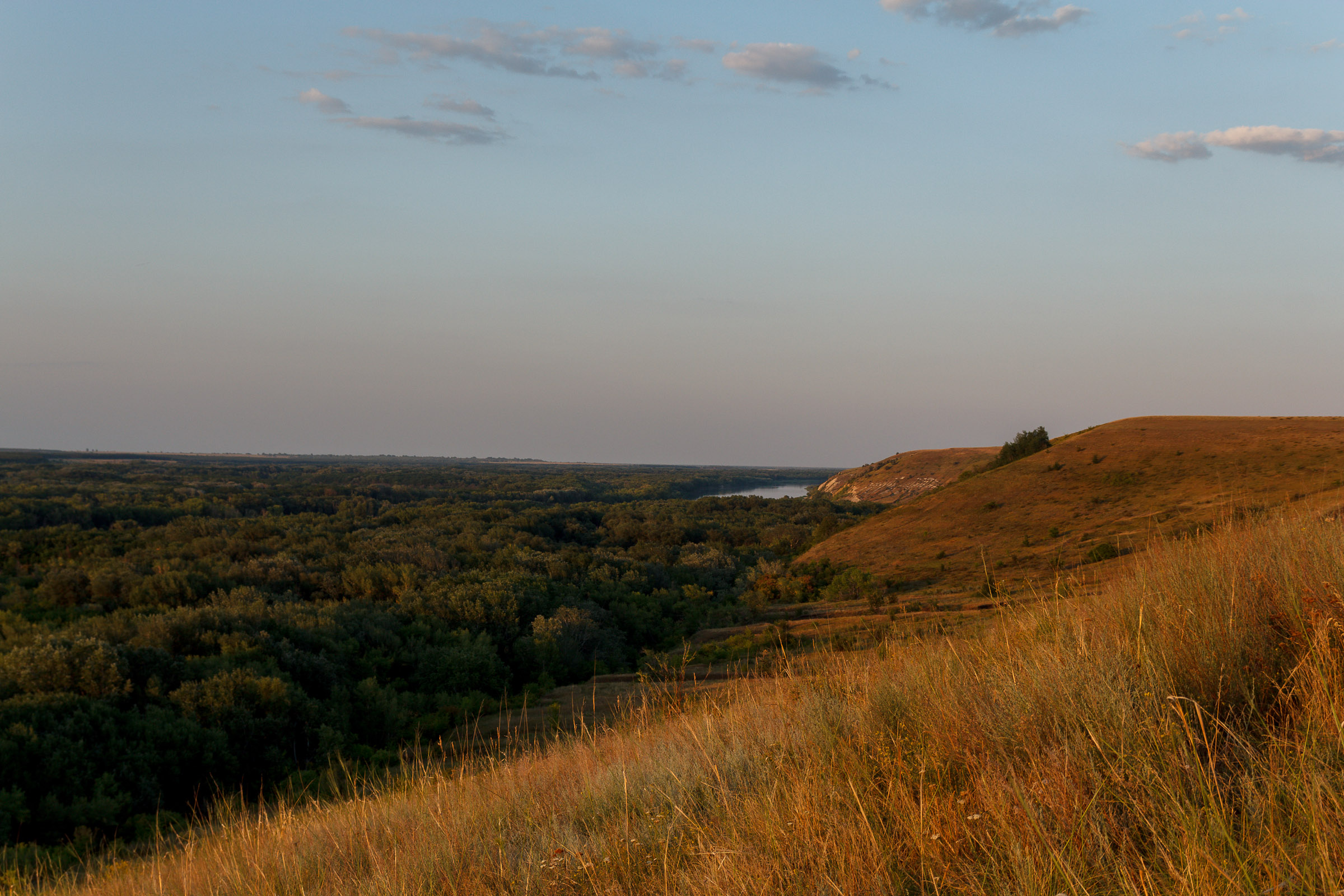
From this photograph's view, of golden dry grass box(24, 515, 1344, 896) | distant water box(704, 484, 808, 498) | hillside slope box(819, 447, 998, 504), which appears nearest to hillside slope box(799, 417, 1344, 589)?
golden dry grass box(24, 515, 1344, 896)

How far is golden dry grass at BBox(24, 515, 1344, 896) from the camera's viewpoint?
2.54m

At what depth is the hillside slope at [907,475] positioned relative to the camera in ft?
205

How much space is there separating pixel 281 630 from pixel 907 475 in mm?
61005

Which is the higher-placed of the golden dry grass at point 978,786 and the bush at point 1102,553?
the golden dry grass at point 978,786

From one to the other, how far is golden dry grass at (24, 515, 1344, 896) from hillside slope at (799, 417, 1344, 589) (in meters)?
12.4

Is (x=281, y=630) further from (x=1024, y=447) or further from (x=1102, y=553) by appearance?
(x=1024, y=447)

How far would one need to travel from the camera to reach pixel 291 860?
4309 mm

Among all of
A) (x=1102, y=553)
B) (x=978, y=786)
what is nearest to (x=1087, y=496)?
(x=1102, y=553)

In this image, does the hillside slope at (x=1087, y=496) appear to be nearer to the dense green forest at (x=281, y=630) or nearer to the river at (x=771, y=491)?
the dense green forest at (x=281, y=630)

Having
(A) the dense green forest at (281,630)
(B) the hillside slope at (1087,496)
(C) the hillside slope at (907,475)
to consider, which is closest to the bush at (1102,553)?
(B) the hillside slope at (1087,496)

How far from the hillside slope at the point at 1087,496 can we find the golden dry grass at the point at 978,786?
40.6 feet

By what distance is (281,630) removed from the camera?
14133 mm

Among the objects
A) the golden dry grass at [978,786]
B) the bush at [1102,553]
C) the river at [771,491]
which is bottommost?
the river at [771,491]

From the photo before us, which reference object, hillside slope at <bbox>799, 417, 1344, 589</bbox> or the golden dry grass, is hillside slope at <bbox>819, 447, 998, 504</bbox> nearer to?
hillside slope at <bbox>799, 417, 1344, 589</bbox>
